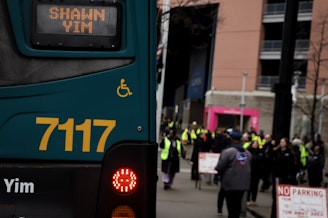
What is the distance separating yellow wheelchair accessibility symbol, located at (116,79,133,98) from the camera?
3.79 m

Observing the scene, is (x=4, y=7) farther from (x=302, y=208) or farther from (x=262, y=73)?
(x=262, y=73)

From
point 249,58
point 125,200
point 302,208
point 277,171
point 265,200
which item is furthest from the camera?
point 249,58

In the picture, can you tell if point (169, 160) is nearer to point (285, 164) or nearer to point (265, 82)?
point (285, 164)

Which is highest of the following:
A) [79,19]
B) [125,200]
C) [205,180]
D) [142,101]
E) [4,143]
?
[79,19]

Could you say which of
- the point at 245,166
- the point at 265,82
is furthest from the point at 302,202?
the point at 265,82

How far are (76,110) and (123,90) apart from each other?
0.38 m

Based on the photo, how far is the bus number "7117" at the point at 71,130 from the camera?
3697mm

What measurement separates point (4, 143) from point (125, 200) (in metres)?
0.99

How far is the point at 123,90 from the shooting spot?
149 inches

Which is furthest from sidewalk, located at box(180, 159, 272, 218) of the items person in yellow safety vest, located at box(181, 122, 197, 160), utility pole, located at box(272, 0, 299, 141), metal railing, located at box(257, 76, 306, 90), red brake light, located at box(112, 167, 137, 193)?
metal railing, located at box(257, 76, 306, 90)

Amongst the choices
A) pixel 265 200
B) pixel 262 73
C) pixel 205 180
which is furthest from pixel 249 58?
pixel 265 200

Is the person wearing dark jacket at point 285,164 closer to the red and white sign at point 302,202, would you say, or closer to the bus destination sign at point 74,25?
the red and white sign at point 302,202

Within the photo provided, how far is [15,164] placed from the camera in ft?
12.0

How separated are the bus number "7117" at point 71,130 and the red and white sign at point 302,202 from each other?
5132 millimetres
